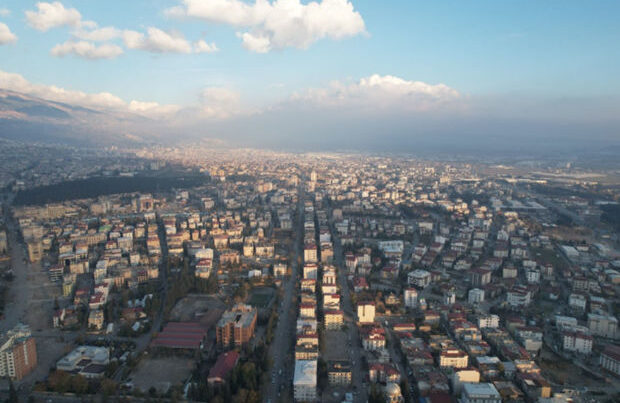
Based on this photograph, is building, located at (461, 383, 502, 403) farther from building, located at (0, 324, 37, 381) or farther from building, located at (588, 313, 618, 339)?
building, located at (0, 324, 37, 381)

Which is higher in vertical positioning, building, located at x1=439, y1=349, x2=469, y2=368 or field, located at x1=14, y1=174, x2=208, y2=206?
field, located at x1=14, y1=174, x2=208, y2=206

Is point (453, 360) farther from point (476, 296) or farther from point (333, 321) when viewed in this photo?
point (476, 296)

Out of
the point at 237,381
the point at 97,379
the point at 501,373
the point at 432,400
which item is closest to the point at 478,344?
the point at 501,373

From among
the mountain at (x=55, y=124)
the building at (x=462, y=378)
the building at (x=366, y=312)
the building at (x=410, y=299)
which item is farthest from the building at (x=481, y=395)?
A: the mountain at (x=55, y=124)

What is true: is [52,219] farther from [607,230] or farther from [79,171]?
[607,230]

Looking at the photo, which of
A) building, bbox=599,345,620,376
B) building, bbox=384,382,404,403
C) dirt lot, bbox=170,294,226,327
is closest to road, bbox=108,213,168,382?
dirt lot, bbox=170,294,226,327

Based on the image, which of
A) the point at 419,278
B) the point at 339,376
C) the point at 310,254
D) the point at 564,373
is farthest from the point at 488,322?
the point at 310,254
